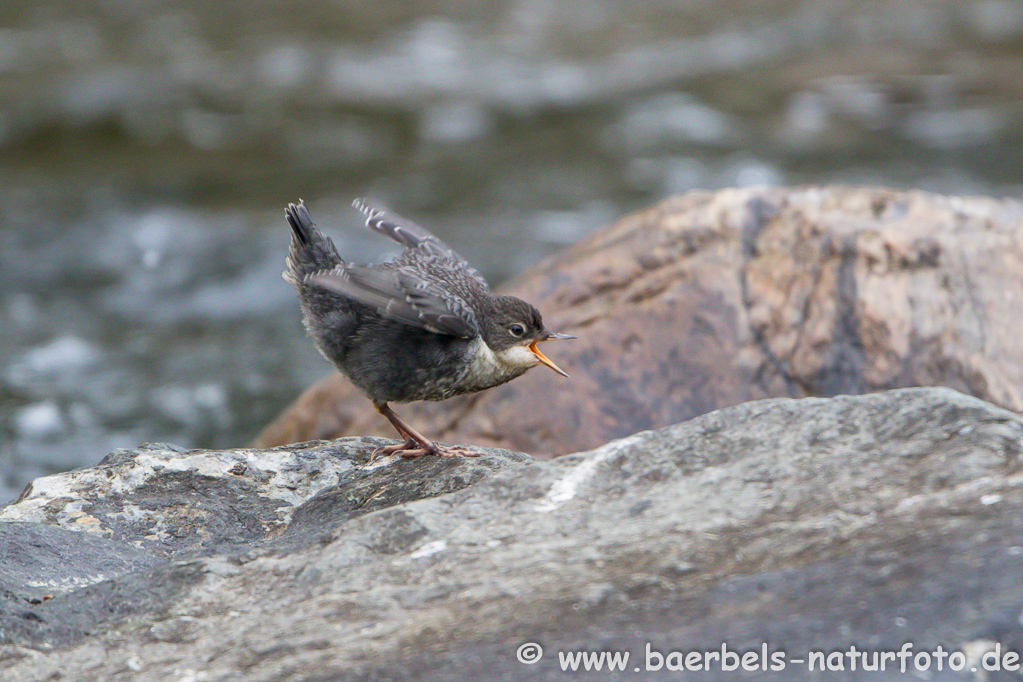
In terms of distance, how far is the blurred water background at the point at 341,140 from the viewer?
307 inches

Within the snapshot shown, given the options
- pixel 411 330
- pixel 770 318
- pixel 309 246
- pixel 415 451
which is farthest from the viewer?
pixel 770 318

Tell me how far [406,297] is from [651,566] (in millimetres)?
1895

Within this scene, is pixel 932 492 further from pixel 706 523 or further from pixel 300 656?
pixel 300 656

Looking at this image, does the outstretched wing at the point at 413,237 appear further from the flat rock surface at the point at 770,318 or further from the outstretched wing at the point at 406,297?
the flat rock surface at the point at 770,318

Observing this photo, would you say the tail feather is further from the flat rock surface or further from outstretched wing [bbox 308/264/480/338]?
the flat rock surface

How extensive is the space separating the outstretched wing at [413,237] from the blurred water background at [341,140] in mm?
2540

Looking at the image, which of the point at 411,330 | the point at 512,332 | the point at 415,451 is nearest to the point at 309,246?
the point at 411,330

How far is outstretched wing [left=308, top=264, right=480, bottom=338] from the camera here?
12.9ft

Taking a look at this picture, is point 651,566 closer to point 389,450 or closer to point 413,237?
point 389,450

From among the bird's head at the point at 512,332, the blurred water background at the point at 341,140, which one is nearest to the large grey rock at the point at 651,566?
the bird's head at the point at 512,332

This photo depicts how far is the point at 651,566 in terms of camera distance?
230 cm

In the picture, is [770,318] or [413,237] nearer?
[413,237]

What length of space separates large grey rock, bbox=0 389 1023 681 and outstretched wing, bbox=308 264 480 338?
113 centimetres

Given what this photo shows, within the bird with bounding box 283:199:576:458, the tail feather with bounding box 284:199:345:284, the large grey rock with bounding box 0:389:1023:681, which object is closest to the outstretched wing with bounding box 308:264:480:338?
the bird with bounding box 283:199:576:458
